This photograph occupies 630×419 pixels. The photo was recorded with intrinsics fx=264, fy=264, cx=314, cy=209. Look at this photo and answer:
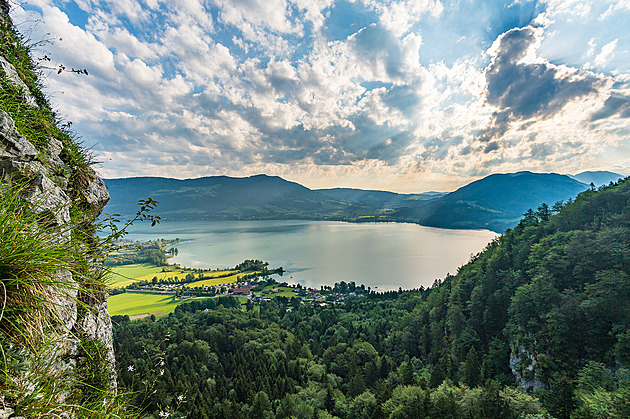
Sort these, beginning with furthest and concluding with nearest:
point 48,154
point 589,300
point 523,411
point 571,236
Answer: point 571,236 < point 589,300 < point 523,411 < point 48,154

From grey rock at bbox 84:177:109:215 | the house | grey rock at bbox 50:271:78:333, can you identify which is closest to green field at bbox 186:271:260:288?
the house

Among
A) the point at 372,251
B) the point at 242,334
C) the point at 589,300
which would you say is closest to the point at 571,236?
the point at 589,300

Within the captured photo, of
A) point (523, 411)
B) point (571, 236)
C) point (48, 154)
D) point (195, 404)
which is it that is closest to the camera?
point (48, 154)

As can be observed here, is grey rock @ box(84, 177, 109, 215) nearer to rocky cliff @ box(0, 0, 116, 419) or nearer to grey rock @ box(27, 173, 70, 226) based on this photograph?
rocky cliff @ box(0, 0, 116, 419)

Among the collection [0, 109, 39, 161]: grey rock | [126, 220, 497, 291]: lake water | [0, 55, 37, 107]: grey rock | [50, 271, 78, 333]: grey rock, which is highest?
[0, 55, 37, 107]: grey rock

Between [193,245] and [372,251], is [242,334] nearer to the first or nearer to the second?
[372,251]

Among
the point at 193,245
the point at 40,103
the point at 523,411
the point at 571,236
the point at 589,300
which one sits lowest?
the point at 193,245

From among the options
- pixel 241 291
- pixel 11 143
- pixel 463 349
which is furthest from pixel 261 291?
pixel 11 143
